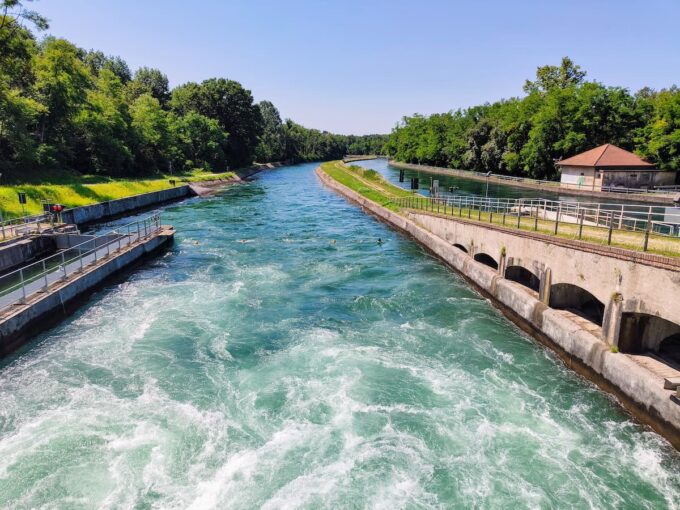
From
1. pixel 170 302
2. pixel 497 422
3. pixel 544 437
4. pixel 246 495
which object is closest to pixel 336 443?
pixel 246 495

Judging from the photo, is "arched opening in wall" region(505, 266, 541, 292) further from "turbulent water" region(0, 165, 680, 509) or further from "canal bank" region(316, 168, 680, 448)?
"turbulent water" region(0, 165, 680, 509)

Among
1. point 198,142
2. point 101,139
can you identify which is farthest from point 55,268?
point 198,142

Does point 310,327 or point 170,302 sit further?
point 170,302

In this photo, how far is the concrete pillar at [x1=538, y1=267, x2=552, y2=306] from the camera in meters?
17.3

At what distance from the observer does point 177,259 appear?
1147 inches

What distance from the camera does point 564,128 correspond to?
74.4 meters

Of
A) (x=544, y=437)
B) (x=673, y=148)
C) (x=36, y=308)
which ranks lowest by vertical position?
(x=544, y=437)

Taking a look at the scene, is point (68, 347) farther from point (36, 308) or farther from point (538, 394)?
point (538, 394)

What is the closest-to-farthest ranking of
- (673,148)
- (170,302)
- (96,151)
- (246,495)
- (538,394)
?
(246,495) < (538,394) < (170,302) < (673,148) < (96,151)

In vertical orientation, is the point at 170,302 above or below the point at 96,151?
below

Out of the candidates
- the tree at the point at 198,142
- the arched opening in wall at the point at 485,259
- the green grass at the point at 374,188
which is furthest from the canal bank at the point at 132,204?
the arched opening in wall at the point at 485,259

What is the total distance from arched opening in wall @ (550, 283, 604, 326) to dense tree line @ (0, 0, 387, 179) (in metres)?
39.3

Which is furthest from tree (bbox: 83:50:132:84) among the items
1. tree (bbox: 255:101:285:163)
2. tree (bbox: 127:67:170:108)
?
tree (bbox: 255:101:285:163)

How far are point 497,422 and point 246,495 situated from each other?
269 inches
